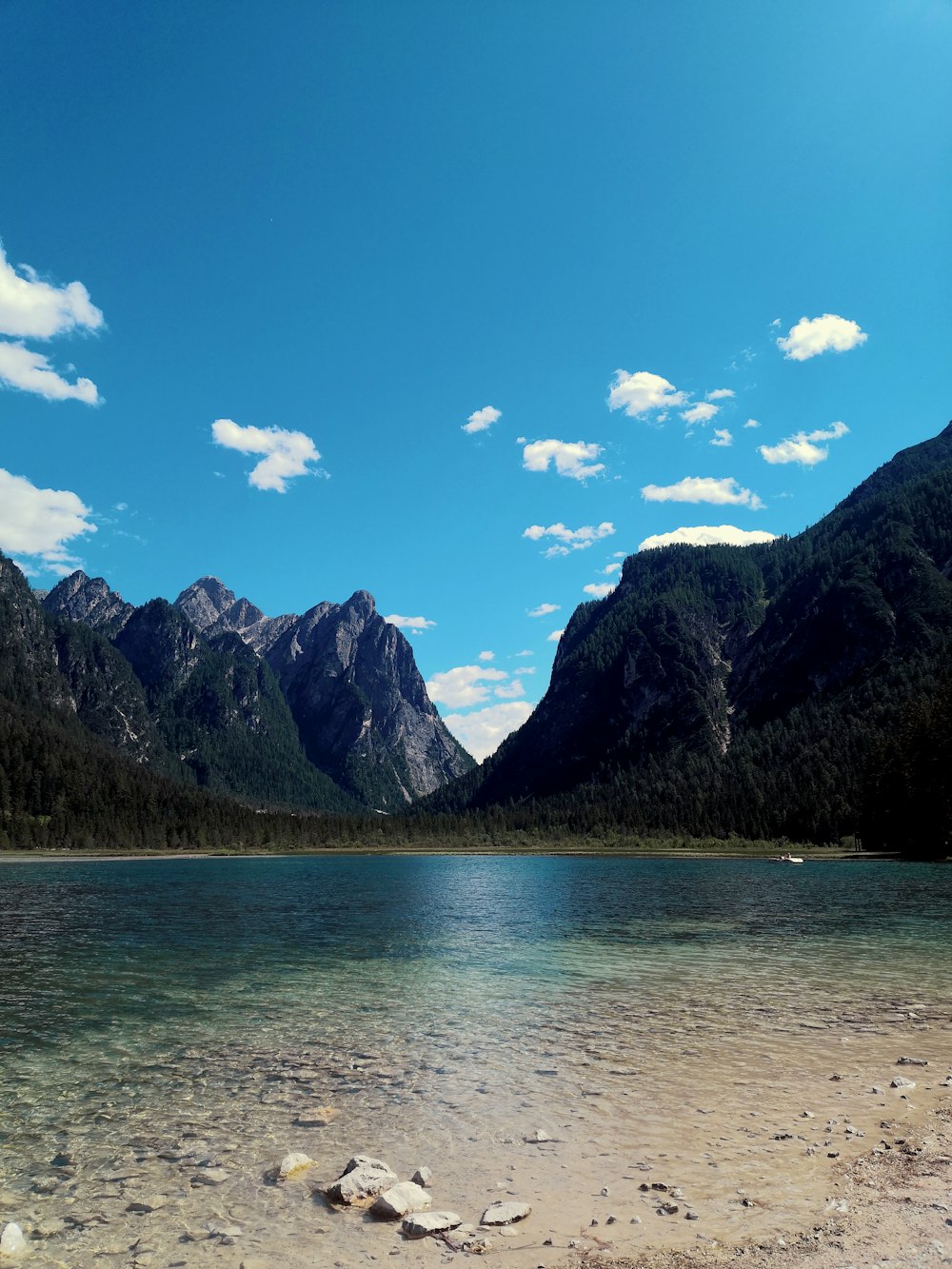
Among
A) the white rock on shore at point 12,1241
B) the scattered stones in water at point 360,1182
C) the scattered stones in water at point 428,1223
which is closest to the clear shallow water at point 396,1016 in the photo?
the white rock on shore at point 12,1241

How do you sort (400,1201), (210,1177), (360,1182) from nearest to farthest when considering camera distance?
(400,1201)
(360,1182)
(210,1177)

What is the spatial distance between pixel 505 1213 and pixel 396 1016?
47.7 ft

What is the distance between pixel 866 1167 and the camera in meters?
11.7

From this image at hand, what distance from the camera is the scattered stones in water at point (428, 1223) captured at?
9844mm

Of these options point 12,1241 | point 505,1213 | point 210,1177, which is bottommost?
point 210,1177

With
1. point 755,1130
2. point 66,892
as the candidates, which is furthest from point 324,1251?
point 66,892

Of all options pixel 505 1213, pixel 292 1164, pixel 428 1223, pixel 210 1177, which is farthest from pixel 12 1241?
pixel 505 1213

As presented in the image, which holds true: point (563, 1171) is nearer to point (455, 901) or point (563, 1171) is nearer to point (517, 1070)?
point (517, 1070)

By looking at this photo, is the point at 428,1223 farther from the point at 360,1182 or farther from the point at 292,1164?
the point at 292,1164

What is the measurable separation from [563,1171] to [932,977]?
24.0m

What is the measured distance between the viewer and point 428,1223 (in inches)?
391

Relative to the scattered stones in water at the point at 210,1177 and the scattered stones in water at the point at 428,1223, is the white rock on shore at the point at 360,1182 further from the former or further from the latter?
the scattered stones in water at the point at 210,1177

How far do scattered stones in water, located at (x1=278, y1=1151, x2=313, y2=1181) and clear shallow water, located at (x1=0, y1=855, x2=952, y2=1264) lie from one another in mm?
373

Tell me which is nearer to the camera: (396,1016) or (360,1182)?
(360,1182)
